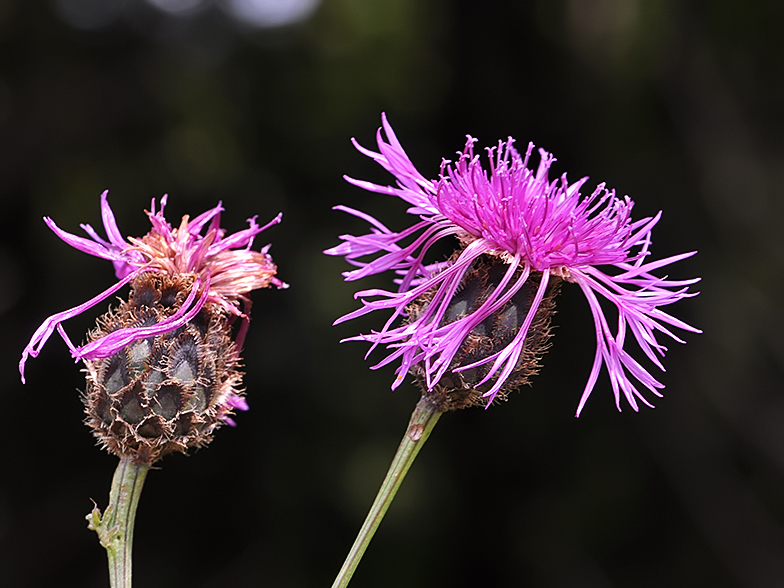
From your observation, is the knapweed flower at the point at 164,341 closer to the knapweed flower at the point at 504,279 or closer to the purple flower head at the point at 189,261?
the purple flower head at the point at 189,261

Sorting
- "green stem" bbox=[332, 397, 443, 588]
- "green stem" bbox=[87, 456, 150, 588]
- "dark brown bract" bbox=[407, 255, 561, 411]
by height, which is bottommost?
"green stem" bbox=[87, 456, 150, 588]

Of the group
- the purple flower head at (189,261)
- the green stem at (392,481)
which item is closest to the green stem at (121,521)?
the purple flower head at (189,261)

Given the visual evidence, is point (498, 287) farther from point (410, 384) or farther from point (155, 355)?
point (410, 384)

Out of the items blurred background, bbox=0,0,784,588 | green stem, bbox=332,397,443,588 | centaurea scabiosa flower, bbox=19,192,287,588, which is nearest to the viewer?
green stem, bbox=332,397,443,588

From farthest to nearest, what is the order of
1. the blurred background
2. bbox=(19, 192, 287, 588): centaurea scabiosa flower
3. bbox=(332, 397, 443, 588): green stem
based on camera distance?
the blurred background → bbox=(19, 192, 287, 588): centaurea scabiosa flower → bbox=(332, 397, 443, 588): green stem

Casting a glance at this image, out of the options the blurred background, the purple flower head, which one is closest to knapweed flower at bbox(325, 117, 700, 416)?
the purple flower head

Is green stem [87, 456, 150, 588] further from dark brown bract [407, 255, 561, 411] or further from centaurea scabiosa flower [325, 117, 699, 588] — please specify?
dark brown bract [407, 255, 561, 411]

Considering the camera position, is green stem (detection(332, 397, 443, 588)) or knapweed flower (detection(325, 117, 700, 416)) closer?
green stem (detection(332, 397, 443, 588))

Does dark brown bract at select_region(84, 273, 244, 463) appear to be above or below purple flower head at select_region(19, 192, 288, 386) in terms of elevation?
below
